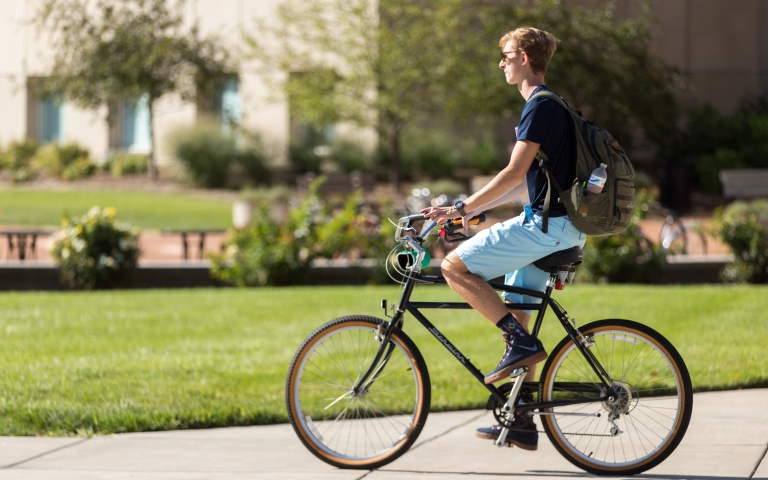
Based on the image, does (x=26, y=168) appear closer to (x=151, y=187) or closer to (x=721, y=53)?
(x=151, y=187)

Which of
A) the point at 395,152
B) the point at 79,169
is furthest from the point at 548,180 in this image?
the point at 79,169

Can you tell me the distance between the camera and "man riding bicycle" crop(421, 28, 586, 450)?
186 inches

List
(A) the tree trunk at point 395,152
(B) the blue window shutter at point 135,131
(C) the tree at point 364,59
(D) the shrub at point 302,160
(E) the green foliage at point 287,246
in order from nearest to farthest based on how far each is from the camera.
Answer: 1. (E) the green foliage at point 287,246
2. (C) the tree at point 364,59
3. (A) the tree trunk at point 395,152
4. (D) the shrub at point 302,160
5. (B) the blue window shutter at point 135,131

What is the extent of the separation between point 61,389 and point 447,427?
253cm

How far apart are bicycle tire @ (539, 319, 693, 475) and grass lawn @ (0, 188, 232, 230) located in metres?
18.3

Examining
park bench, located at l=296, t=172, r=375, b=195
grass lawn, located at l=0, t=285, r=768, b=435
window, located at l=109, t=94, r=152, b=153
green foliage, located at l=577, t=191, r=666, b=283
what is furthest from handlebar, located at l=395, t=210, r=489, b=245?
window, located at l=109, t=94, r=152, b=153

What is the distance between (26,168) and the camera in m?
34.6

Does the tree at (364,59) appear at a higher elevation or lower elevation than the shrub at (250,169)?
higher

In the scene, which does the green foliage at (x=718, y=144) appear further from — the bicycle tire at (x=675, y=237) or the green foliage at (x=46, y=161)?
the green foliage at (x=46, y=161)

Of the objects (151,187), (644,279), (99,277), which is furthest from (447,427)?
(151,187)

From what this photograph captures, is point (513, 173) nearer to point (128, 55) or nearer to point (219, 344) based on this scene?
point (219, 344)

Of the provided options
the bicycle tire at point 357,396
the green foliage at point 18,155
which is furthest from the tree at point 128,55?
the bicycle tire at point 357,396

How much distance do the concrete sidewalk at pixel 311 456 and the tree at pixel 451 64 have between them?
2006 cm

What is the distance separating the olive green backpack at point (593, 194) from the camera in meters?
4.66
